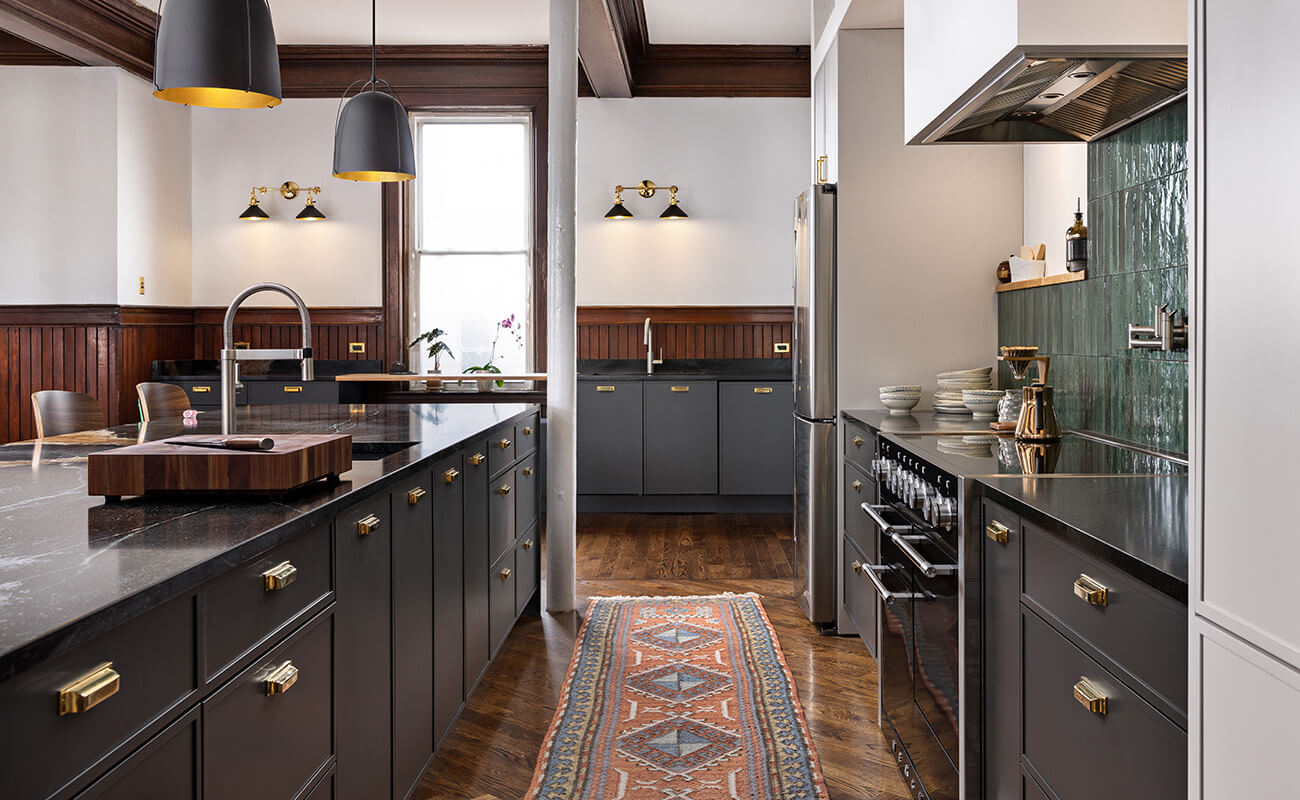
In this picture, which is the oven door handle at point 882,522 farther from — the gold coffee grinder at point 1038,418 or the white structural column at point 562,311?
the white structural column at point 562,311

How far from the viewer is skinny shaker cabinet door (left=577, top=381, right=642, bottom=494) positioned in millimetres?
6504

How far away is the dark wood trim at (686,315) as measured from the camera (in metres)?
6.89

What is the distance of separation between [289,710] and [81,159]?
5.61m

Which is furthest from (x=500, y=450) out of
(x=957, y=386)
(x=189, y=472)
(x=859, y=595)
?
(x=189, y=472)

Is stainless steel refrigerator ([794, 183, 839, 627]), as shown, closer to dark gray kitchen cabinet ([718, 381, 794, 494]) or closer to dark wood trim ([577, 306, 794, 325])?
dark gray kitchen cabinet ([718, 381, 794, 494])

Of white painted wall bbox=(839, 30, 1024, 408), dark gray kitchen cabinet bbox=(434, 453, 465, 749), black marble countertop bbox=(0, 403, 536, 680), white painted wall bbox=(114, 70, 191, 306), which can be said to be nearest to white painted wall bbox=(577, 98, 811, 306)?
white painted wall bbox=(114, 70, 191, 306)

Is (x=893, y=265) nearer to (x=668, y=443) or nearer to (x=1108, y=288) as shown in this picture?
(x=1108, y=288)

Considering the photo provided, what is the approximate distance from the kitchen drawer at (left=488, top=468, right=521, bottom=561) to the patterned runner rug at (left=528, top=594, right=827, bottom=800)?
0.50 m

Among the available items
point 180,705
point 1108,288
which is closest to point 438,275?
point 1108,288

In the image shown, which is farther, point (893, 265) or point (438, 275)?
point (438, 275)

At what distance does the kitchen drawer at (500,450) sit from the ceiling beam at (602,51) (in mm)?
2295

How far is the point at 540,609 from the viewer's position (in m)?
4.36

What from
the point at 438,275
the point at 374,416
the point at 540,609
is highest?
the point at 438,275

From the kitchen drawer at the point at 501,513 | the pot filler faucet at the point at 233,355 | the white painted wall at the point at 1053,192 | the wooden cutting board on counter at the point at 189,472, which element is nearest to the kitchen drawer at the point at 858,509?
the white painted wall at the point at 1053,192
